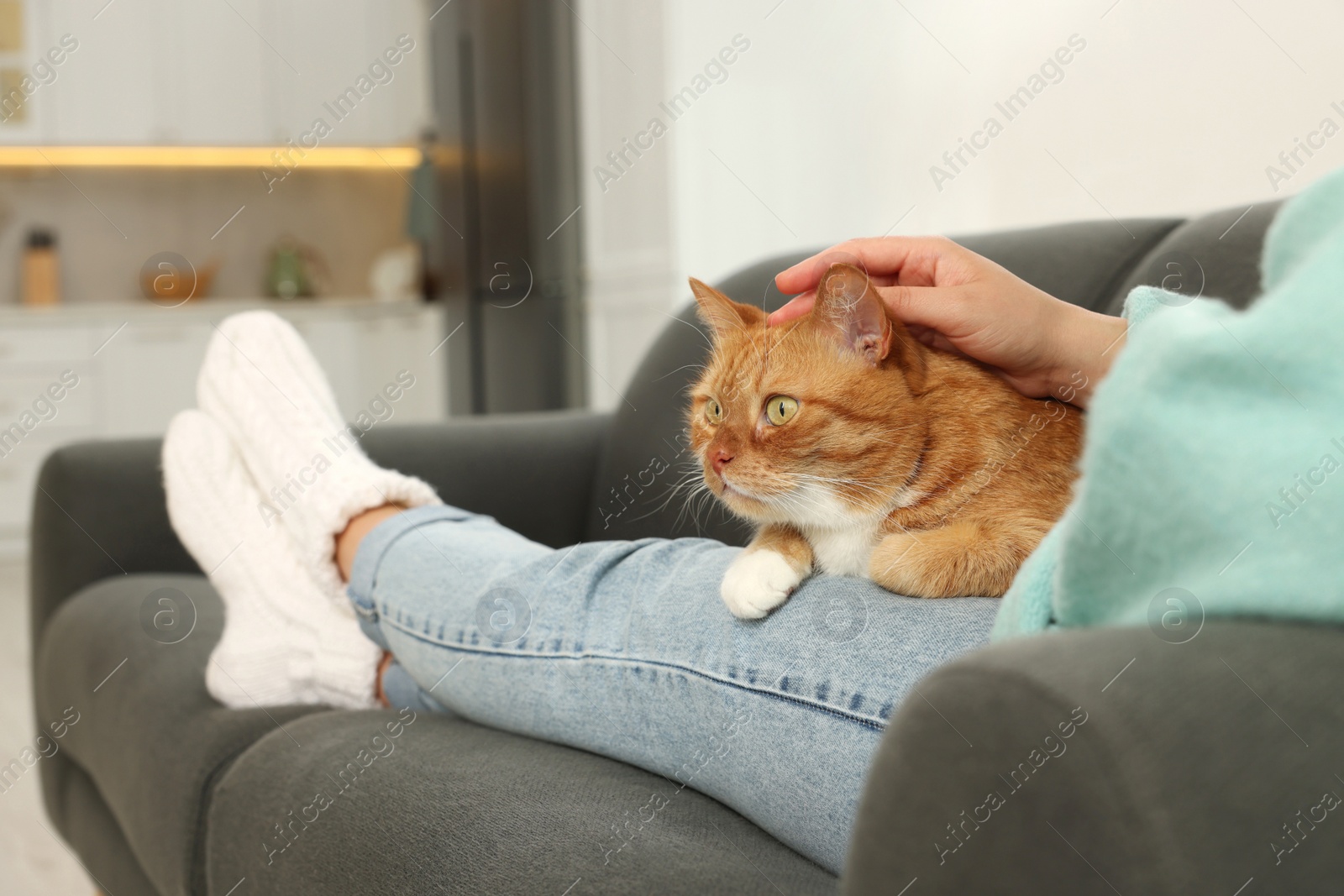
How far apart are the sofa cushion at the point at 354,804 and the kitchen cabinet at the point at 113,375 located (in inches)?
126

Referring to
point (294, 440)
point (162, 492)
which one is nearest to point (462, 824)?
point (294, 440)

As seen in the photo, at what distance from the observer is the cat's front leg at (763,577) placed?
710 mm

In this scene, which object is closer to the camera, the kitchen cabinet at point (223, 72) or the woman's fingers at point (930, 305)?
the woman's fingers at point (930, 305)

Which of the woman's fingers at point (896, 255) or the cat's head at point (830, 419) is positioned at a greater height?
the woman's fingers at point (896, 255)

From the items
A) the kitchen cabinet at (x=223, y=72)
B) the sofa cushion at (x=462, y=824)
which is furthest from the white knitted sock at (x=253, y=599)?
the kitchen cabinet at (x=223, y=72)

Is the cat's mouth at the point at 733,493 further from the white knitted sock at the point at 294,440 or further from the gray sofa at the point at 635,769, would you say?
the white knitted sock at the point at 294,440

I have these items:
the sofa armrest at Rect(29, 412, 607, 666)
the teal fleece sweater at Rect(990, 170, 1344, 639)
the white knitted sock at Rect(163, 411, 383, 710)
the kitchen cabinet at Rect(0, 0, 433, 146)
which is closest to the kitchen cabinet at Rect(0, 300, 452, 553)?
the kitchen cabinet at Rect(0, 0, 433, 146)

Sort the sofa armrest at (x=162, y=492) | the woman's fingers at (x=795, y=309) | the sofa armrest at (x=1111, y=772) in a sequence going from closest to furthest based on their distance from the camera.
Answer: the sofa armrest at (x=1111, y=772), the woman's fingers at (x=795, y=309), the sofa armrest at (x=162, y=492)

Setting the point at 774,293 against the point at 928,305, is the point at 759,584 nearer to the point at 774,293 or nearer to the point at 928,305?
the point at 928,305

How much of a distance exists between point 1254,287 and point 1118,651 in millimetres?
743

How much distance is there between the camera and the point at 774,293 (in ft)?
4.45

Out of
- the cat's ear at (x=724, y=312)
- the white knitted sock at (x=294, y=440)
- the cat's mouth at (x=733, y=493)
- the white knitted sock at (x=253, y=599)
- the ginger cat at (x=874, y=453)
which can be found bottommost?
the white knitted sock at (x=253, y=599)

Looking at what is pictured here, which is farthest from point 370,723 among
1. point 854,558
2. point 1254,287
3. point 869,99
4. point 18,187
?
point 18,187

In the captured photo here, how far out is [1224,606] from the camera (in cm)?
39
